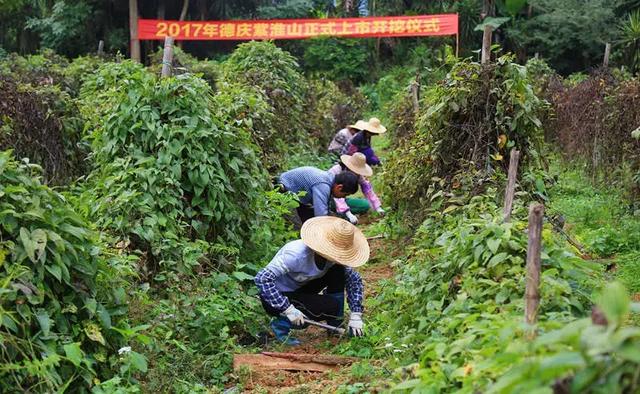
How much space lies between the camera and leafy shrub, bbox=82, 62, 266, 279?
17.0ft

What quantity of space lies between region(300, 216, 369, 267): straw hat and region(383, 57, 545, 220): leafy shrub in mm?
979

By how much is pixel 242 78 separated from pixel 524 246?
7269 millimetres

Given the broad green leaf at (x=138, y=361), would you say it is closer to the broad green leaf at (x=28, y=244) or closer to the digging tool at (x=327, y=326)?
the broad green leaf at (x=28, y=244)

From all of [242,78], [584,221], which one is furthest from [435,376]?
[242,78]

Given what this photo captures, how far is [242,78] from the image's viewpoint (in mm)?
10336

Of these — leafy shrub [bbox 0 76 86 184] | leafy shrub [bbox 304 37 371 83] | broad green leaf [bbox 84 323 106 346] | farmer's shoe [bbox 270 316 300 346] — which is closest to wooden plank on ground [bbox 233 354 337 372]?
farmer's shoe [bbox 270 316 300 346]

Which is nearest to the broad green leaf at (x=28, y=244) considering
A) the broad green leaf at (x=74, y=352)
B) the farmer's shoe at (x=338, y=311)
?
the broad green leaf at (x=74, y=352)

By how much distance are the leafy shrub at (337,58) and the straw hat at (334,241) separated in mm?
20163

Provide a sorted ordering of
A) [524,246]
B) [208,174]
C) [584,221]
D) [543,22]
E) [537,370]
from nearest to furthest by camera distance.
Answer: [537,370] < [524,246] < [208,174] < [584,221] < [543,22]

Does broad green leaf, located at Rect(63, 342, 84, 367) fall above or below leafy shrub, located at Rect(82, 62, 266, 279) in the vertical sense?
below

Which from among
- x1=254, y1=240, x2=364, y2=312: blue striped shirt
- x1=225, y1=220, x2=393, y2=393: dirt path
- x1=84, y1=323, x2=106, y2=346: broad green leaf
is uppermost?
x1=84, y1=323, x2=106, y2=346: broad green leaf

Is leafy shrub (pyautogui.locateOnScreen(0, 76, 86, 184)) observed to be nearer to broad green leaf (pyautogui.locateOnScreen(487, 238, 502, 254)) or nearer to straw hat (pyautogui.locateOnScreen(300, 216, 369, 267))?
straw hat (pyautogui.locateOnScreen(300, 216, 369, 267))

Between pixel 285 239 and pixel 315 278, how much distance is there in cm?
178

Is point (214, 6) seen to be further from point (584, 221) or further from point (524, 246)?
point (524, 246)
